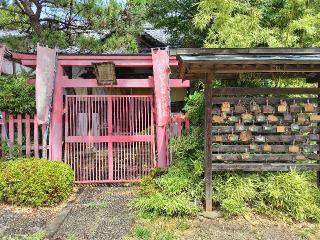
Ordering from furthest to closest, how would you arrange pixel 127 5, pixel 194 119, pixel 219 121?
1. pixel 127 5
2. pixel 194 119
3. pixel 219 121

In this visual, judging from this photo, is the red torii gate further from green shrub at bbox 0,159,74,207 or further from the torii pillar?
green shrub at bbox 0,159,74,207

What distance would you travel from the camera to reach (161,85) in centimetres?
883

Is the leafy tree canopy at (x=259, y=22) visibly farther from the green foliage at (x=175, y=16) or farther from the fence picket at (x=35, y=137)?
the fence picket at (x=35, y=137)

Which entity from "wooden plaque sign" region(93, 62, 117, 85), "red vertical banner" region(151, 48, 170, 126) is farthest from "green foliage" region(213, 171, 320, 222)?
"wooden plaque sign" region(93, 62, 117, 85)

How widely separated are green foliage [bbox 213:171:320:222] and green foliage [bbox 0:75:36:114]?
207 inches

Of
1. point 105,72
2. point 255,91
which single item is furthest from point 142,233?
point 105,72

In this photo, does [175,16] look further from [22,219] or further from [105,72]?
[22,219]

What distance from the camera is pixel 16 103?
9125 mm

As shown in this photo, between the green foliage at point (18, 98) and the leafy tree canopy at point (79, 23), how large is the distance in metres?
1.70

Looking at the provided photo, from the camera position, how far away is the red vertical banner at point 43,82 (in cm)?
839

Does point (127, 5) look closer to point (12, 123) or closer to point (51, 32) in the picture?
point (51, 32)

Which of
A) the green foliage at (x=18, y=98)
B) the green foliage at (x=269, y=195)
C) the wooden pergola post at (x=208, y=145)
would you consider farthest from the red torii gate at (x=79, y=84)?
the green foliage at (x=269, y=195)

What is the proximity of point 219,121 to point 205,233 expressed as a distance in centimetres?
201

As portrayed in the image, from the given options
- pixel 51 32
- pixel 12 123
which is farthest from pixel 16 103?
pixel 51 32
